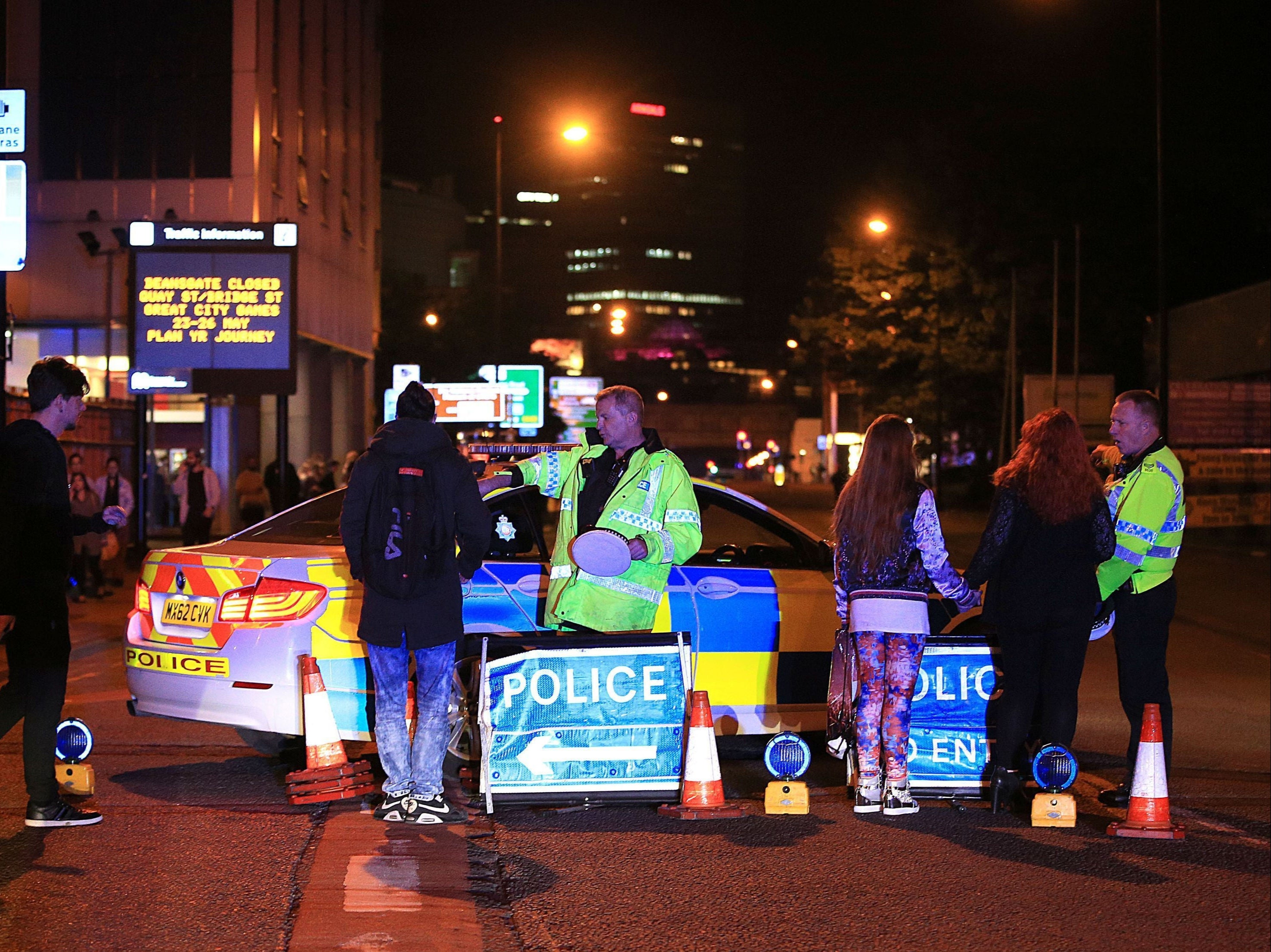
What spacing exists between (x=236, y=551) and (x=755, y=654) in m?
2.66

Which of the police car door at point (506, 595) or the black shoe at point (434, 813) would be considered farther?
the police car door at point (506, 595)

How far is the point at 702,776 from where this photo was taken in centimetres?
623

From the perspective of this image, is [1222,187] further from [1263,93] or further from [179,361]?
[179,361]

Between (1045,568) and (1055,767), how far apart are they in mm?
908

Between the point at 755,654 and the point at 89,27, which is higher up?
the point at 89,27

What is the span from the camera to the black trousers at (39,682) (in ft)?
19.5

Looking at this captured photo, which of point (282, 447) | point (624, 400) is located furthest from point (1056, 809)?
point (282, 447)

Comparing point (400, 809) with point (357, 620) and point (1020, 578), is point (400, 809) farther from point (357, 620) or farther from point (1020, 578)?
point (1020, 578)

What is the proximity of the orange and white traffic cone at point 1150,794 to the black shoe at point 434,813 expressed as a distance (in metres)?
2.91

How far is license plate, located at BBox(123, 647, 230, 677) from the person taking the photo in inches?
265

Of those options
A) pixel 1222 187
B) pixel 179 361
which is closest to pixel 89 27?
pixel 179 361

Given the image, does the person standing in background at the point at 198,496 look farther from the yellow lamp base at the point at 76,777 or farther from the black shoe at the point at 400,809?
the black shoe at the point at 400,809

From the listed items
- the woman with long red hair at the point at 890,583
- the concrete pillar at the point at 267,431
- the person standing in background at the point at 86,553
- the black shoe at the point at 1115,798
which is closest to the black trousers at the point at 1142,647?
the black shoe at the point at 1115,798

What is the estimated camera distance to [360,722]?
22.2 ft
